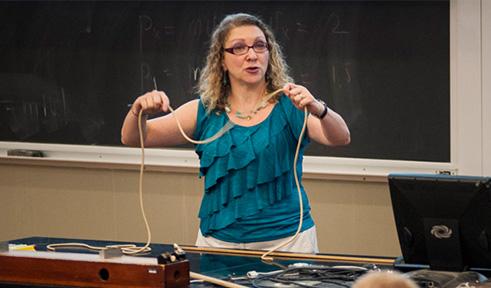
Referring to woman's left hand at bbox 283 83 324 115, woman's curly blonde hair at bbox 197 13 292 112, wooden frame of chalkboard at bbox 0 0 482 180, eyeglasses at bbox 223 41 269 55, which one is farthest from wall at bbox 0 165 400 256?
woman's left hand at bbox 283 83 324 115

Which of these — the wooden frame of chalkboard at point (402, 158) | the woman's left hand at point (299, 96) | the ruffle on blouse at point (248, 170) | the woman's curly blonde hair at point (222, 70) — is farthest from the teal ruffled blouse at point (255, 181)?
the wooden frame of chalkboard at point (402, 158)

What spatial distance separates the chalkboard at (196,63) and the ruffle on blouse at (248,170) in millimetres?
1194

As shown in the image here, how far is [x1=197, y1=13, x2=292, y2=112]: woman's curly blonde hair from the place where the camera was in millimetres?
3387

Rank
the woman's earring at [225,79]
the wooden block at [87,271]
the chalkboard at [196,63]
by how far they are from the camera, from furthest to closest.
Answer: the chalkboard at [196,63]
the woman's earring at [225,79]
the wooden block at [87,271]

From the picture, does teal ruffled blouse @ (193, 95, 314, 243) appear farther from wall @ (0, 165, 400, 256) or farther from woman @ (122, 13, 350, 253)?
wall @ (0, 165, 400, 256)

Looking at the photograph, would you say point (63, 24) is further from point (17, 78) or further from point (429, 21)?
point (429, 21)

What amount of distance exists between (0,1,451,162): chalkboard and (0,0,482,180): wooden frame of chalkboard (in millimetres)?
17

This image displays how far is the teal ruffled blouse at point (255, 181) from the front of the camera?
10.5ft

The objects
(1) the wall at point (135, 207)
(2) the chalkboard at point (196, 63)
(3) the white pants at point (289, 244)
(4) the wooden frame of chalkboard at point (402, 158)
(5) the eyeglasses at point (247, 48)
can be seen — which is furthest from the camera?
(1) the wall at point (135, 207)

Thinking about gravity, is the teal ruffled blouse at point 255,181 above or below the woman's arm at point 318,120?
below

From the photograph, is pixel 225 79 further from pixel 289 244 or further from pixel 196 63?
pixel 196 63

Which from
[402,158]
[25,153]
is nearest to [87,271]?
[402,158]

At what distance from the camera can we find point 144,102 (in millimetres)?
3133

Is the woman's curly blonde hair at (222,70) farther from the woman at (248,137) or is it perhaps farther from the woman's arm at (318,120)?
the woman's arm at (318,120)
